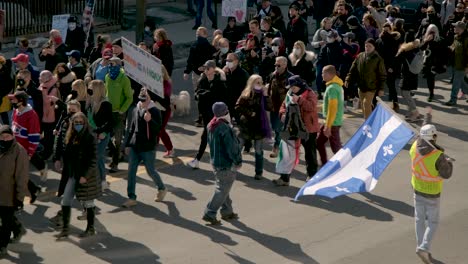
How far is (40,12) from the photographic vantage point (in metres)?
27.1

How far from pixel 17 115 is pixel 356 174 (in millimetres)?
4609

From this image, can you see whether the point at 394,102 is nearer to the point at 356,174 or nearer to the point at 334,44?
the point at 334,44

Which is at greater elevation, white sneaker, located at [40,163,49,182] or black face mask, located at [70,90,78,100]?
black face mask, located at [70,90,78,100]

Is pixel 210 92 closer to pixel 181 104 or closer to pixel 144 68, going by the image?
pixel 144 68

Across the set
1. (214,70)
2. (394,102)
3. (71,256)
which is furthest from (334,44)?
(71,256)

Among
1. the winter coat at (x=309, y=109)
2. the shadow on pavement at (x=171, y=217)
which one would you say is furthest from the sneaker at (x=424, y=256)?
the winter coat at (x=309, y=109)

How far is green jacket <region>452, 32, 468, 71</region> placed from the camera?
22.2 meters

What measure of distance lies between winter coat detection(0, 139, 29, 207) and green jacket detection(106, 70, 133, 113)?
360 centimetres

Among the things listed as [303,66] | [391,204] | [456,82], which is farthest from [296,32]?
[391,204]

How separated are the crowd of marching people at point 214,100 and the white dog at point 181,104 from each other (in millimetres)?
552

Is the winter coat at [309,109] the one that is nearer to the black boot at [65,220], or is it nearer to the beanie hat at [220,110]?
the beanie hat at [220,110]

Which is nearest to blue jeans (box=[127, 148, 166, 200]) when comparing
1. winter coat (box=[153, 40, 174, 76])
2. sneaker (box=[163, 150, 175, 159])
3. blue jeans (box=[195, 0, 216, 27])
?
sneaker (box=[163, 150, 175, 159])

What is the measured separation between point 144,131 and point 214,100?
7.41 ft

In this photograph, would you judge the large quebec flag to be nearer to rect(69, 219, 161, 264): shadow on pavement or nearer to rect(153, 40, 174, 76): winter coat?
rect(69, 219, 161, 264): shadow on pavement
